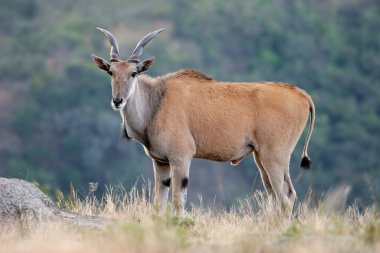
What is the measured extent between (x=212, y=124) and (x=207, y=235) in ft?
8.13

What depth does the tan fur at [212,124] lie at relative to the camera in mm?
12547

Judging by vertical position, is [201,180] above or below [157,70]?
below

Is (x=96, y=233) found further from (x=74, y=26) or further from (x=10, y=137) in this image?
(x=74, y=26)

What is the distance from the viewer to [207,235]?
10.8 metres

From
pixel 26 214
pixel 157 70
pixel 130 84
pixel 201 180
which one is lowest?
pixel 201 180

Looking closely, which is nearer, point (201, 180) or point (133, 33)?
point (201, 180)

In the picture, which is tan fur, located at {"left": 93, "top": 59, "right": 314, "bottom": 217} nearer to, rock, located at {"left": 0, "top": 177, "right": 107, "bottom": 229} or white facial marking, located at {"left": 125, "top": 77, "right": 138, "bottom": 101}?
white facial marking, located at {"left": 125, "top": 77, "right": 138, "bottom": 101}

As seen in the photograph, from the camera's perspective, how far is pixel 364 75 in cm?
6269

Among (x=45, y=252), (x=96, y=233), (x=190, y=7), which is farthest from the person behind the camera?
(x=190, y=7)

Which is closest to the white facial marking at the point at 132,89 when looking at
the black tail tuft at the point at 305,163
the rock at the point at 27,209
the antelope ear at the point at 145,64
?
the antelope ear at the point at 145,64

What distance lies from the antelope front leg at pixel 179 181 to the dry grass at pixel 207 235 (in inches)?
24.3

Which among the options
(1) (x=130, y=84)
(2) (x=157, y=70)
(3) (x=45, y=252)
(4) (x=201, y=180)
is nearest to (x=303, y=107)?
(1) (x=130, y=84)

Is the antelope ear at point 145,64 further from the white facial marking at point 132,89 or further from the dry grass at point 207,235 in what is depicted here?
the dry grass at point 207,235

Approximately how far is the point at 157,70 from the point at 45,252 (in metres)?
46.8
